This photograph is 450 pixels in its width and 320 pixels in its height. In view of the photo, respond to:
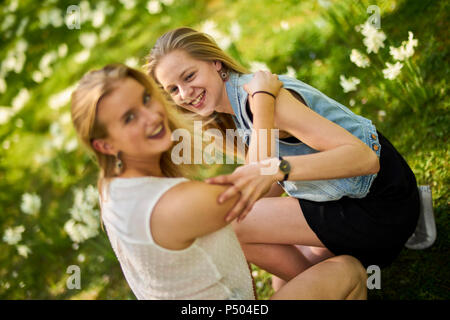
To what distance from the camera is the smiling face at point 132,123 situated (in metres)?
1.26

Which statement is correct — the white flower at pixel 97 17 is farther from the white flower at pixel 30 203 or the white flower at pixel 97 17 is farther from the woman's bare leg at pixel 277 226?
the woman's bare leg at pixel 277 226

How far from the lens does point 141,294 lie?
1489mm

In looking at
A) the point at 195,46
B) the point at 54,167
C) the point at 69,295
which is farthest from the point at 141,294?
the point at 54,167

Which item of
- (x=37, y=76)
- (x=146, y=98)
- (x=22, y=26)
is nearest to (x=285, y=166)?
(x=146, y=98)

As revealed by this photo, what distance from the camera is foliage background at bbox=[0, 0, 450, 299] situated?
7.57ft

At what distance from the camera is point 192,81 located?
177 cm

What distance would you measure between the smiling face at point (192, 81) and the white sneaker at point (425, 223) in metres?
0.92

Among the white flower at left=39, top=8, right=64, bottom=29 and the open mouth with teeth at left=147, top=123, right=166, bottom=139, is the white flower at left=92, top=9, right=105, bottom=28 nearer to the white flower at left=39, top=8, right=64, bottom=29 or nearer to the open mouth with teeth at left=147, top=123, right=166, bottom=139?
the white flower at left=39, top=8, right=64, bottom=29

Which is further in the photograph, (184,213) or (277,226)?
(277,226)

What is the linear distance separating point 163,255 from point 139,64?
117cm

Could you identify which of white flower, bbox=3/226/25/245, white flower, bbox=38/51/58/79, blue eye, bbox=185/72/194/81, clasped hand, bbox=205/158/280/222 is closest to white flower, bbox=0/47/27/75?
white flower, bbox=38/51/58/79

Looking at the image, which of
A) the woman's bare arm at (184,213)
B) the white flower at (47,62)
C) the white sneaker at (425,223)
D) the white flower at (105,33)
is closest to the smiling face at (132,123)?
the woman's bare arm at (184,213)

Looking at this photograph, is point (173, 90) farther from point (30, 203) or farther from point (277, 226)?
point (30, 203)

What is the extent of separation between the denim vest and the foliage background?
60 centimetres
